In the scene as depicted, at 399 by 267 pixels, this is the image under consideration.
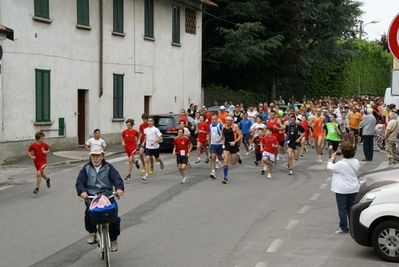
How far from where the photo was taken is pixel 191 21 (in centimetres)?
3647

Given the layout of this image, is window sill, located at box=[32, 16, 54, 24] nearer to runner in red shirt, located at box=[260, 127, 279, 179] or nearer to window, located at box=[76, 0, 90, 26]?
window, located at box=[76, 0, 90, 26]

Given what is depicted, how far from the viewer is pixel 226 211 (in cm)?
1324

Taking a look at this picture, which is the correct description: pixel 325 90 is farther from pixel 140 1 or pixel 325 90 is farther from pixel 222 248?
pixel 222 248

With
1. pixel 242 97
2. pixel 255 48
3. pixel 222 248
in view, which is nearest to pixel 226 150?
pixel 222 248

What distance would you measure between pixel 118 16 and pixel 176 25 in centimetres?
558

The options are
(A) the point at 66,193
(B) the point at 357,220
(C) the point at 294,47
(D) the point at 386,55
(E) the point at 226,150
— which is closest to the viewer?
(B) the point at 357,220

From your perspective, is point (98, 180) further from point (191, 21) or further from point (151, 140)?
point (191, 21)

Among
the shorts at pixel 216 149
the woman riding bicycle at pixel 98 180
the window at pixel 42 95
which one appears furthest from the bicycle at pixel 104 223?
the window at pixel 42 95

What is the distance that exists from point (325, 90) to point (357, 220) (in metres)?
54.6

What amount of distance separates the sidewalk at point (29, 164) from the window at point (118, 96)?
8.62 feet

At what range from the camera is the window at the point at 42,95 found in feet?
80.0

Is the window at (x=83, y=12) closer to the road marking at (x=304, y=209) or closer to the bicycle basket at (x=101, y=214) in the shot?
the road marking at (x=304, y=209)

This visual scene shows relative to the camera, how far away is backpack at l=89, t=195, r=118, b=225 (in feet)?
27.3

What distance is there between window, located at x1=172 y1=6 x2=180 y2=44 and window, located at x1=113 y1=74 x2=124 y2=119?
546 cm
